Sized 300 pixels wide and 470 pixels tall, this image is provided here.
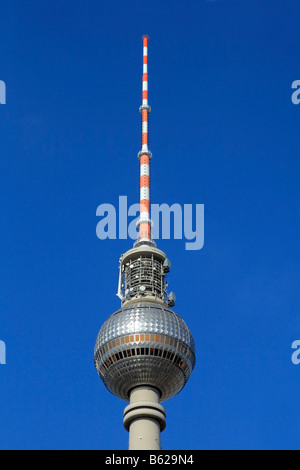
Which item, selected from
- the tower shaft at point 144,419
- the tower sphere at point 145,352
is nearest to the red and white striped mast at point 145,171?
the tower sphere at point 145,352

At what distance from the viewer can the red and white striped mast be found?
114m

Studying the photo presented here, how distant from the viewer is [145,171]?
400 feet

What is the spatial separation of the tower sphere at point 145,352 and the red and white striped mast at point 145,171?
60.3 ft

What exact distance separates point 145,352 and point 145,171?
1536 inches

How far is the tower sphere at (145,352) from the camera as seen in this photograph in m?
93.1

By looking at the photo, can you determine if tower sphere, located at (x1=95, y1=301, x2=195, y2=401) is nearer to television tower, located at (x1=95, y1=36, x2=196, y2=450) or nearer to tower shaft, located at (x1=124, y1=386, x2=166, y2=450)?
television tower, located at (x1=95, y1=36, x2=196, y2=450)

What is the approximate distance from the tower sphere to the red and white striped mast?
723 inches

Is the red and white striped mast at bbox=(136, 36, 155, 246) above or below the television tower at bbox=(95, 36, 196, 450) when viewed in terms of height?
above

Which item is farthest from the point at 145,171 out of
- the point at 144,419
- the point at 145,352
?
the point at 144,419

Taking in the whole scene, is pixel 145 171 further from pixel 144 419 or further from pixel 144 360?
pixel 144 419

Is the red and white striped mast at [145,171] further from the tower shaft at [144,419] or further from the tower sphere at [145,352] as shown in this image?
the tower shaft at [144,419]

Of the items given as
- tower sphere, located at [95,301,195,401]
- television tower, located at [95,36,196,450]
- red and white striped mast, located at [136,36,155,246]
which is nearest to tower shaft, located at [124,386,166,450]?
television tower, located at [95,36,196,450]
